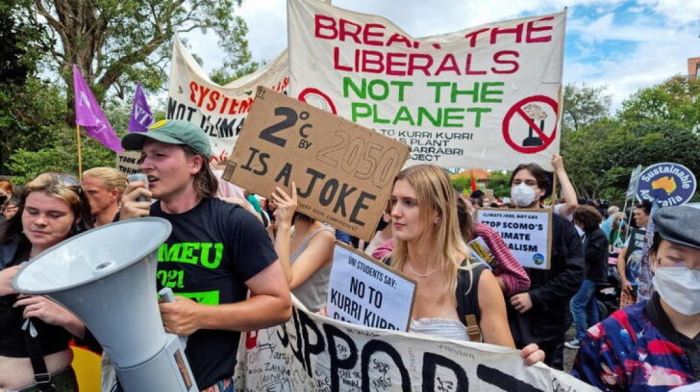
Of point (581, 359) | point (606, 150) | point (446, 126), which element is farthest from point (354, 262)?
point (606, 150)

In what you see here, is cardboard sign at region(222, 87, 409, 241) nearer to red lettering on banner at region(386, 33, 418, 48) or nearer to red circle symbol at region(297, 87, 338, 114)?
red circle symbol at region(297, 87, 338, 114)

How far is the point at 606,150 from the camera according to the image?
3559 cm

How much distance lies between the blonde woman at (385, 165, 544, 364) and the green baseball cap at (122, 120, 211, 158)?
0.95 metres

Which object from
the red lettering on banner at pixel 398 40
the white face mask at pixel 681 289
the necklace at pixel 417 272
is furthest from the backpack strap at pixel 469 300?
the red lettering on banner at pixel 398 40

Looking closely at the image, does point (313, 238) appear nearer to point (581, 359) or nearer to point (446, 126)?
point (581, 359)

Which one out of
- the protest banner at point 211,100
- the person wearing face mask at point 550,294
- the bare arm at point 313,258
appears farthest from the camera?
the protest banner at point 211,100

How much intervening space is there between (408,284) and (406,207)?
417mm

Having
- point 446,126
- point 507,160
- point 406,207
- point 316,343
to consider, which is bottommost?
point 316,343

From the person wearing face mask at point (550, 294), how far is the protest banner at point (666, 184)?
14.4ft

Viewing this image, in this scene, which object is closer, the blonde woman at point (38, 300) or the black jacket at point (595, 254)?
the blonde woman at point (38, 300)

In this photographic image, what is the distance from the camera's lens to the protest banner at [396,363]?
1775mm

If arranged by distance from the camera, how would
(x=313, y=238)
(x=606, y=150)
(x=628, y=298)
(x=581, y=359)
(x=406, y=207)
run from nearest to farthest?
1. (x=581, y=359)
2. (x=406, y=207)
3. (x=313, y=238)
4. (x=628, y=298)
5. (x=606, y=150)

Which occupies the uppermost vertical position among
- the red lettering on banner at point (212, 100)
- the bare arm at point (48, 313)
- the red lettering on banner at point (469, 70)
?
the red lettering on banner at point (469, 70)

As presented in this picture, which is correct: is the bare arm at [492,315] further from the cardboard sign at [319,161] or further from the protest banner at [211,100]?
the protest banner at [211,100]
